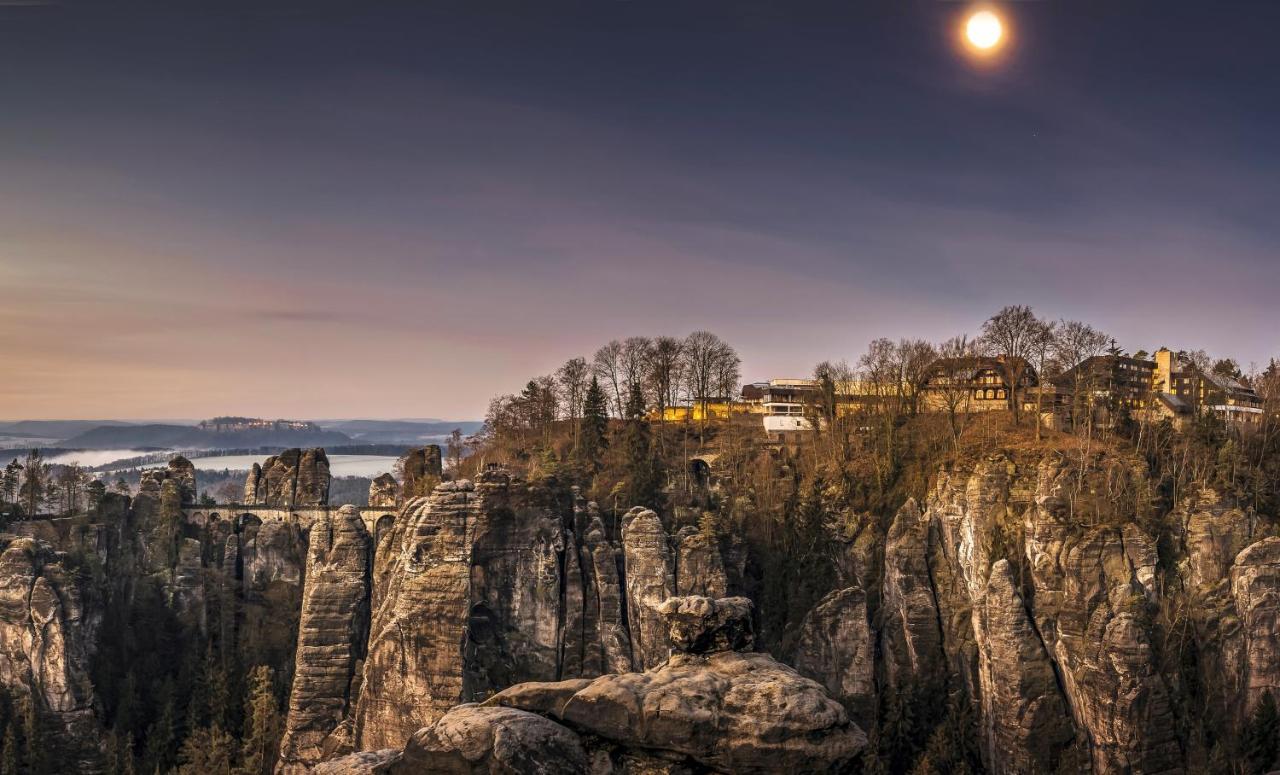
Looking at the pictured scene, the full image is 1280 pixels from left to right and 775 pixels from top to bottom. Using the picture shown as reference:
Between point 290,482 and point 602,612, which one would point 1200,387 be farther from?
point 290,482

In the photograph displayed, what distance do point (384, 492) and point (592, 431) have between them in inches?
778

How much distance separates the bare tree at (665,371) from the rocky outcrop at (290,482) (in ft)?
94.6

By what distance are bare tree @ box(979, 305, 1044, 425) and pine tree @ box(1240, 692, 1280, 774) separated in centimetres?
1985

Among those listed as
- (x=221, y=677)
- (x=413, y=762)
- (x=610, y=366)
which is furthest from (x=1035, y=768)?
(x=221, y=677)

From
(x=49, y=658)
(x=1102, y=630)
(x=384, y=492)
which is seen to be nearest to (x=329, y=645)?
(x=49, y=658)

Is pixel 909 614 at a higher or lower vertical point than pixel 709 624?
lower

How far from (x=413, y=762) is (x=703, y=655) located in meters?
6.28

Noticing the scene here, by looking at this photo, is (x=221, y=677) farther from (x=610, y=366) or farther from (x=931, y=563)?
(x=931, y=563)

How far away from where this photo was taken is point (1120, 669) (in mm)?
36500

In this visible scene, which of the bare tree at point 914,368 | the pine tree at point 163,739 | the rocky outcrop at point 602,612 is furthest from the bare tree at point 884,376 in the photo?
the pine tree at point 163,739

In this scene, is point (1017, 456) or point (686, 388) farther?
point (686, 388)

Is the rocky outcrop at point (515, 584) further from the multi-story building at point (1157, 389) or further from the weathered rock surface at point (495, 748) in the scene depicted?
the multi-story building at point (1157, 389)

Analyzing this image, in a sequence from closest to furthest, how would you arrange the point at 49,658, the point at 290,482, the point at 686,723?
the point at 686,723, the point at 49,658, the point at 290,482

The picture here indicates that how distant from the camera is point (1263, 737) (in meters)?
37.9
